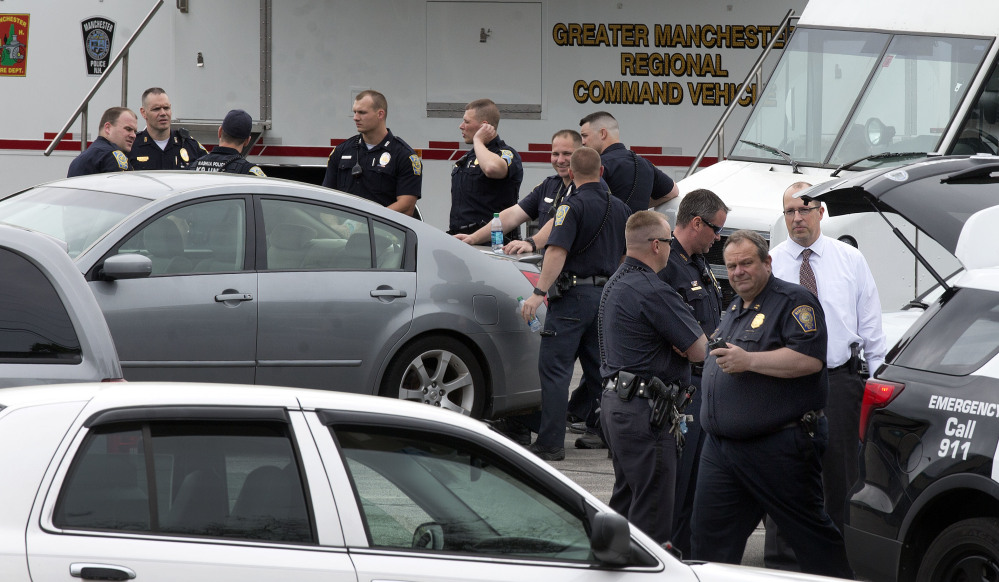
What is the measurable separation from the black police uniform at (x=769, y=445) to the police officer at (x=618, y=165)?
12.7ft

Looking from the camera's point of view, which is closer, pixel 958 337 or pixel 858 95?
pixel 958 337

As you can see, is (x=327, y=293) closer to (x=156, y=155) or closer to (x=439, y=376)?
(x=439, y=376)

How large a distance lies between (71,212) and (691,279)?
3.25 meters

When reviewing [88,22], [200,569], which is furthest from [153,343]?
[88,22]

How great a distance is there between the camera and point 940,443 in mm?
4781

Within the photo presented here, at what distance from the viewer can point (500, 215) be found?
9.20 m

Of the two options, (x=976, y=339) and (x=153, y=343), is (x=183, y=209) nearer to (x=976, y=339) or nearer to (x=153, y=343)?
(x=153, y=343)

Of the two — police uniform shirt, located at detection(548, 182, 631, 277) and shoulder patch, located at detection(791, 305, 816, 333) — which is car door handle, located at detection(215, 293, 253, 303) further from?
shoulder patch, located at detection(791, 305, 816, 333)

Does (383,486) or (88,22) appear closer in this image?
(383,486)

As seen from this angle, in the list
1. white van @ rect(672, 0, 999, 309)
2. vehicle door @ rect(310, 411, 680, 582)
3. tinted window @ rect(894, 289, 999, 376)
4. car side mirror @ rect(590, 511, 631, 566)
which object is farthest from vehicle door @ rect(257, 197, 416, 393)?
car side mirror @ rect(590, 511, 631, 566)

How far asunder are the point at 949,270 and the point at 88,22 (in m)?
8.21

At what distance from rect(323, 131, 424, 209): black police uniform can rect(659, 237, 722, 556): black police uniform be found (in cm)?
355

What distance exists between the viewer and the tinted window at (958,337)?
4.84m

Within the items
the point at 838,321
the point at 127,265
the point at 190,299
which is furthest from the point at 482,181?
the point at 838,321
